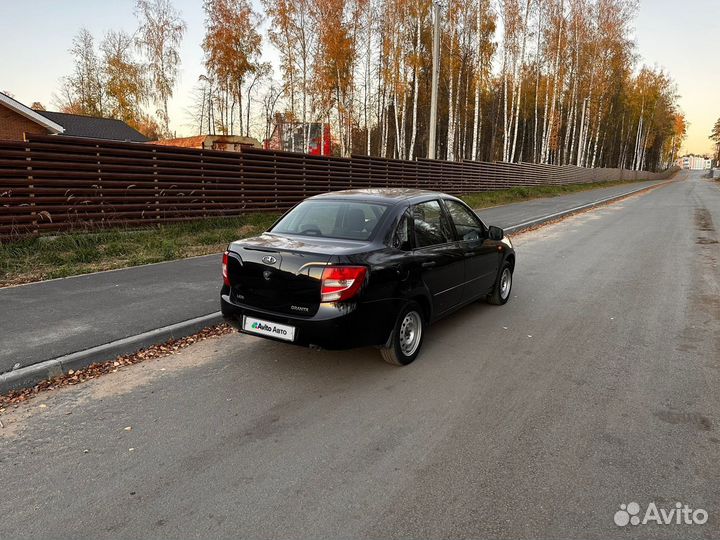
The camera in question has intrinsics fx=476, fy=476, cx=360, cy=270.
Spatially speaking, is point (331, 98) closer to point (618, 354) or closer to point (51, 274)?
point (51, 274)

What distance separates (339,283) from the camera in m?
3.81

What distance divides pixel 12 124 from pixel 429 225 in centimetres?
2259

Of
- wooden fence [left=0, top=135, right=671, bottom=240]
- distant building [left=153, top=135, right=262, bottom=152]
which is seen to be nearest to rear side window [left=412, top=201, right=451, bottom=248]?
wooden fence [left=0, top=135, right=671, bottom=240]

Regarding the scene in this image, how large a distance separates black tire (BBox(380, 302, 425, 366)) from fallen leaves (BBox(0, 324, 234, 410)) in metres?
2.09

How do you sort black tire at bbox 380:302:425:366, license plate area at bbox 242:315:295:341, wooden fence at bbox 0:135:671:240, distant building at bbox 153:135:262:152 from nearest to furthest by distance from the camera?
1. license plate area at bbox 242:315:295:341
2. black tire at bbox 380:302:425:366
3. wooden fence at bbox 0:135:671:240
4. distant building at bbox 153:135:262:152

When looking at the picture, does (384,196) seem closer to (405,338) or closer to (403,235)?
(403,235)

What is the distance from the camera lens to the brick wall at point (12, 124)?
19.8m

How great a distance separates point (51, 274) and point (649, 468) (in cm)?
810

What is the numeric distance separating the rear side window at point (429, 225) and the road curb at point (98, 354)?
8.44 ft

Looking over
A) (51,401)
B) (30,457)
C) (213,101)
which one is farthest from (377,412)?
(213,101)

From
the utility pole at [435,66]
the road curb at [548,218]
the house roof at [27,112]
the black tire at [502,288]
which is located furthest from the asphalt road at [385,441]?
the house roof at [27,112]

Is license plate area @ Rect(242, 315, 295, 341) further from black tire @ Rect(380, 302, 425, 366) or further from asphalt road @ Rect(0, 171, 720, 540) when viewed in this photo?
black tire @ Rect(380, 302, 425, 366)

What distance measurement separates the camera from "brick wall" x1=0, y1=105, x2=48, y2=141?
19828mm

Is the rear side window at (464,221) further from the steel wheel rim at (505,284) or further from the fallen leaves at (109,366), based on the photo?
the fallen leaves at (109,366)
